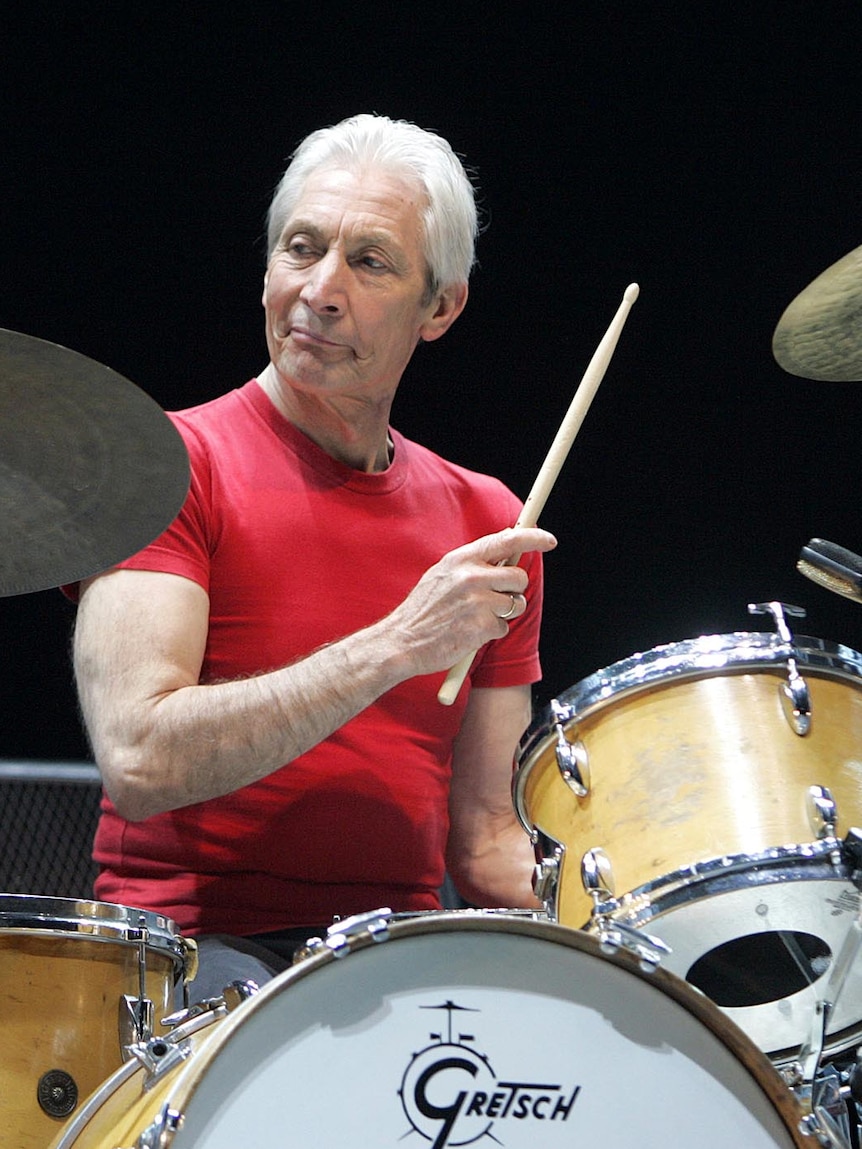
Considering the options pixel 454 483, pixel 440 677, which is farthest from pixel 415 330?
pixel 440 677

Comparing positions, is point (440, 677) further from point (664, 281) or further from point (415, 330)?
point (664, 281)

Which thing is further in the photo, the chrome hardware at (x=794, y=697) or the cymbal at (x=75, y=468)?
the chrome hardware at (x=794, y=697)

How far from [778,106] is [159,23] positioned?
1208mm

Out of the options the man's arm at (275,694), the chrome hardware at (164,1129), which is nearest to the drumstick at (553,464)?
the man's arm at (275,694)

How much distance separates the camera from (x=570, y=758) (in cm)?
143

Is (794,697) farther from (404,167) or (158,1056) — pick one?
(404,167)

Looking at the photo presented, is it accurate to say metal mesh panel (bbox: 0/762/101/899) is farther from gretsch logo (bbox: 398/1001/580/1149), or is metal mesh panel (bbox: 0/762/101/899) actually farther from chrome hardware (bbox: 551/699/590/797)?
gretsch logo (bbox: 398/1001/580/1149)

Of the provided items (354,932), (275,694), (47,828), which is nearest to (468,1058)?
(354,932)

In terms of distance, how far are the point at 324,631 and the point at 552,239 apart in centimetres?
136

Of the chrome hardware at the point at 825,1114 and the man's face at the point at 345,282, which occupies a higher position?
the man's face at the point at 345,282

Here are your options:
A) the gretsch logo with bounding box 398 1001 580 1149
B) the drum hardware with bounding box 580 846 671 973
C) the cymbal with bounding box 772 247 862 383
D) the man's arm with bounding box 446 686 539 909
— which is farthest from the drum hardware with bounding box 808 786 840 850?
the man's arm with bounding box 446 686 539 909

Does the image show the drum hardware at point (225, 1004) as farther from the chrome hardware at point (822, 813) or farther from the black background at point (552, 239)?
the black background at point (552, 239)

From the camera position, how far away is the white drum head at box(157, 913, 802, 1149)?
1015 millimetres

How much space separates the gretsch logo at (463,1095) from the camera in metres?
1.02
